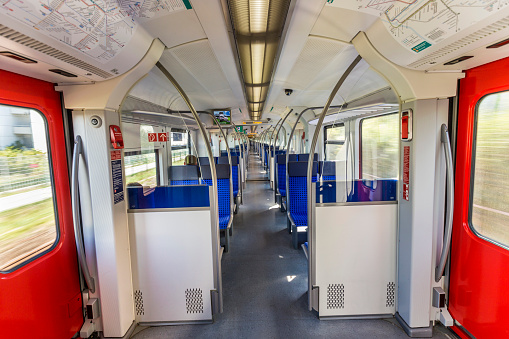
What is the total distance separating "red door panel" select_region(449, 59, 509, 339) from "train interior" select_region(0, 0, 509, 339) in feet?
0.03

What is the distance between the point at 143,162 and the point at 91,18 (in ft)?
10.1

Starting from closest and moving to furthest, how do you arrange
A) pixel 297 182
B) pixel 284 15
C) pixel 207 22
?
pixel 207 22, pixel 284 15, pixel 297 182

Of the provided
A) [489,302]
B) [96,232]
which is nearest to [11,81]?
[96,232]

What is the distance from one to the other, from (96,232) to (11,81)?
4.41 ft

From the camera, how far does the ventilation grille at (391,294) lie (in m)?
2.74

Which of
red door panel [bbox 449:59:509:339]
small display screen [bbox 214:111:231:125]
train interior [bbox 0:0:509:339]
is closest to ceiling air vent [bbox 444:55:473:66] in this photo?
train interior [bbox 0:0:509:339]

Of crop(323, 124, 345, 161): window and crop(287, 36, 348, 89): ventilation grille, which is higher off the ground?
crop(287, 36, 348, 89): ventilation grille

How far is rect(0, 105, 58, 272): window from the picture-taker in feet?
5.91

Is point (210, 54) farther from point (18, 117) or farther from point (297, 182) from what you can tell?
point (297, 182)

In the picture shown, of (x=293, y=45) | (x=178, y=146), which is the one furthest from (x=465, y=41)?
(x=178, y=146)

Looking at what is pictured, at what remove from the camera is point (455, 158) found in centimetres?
239

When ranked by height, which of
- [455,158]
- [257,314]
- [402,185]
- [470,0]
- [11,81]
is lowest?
[257,314]

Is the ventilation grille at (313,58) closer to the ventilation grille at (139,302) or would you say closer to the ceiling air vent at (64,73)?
the ceiling air vent at (64,73)

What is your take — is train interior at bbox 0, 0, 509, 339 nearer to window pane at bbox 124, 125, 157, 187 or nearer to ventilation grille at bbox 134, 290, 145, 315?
ventilation grille at bbox 134, 290, 145, 315
